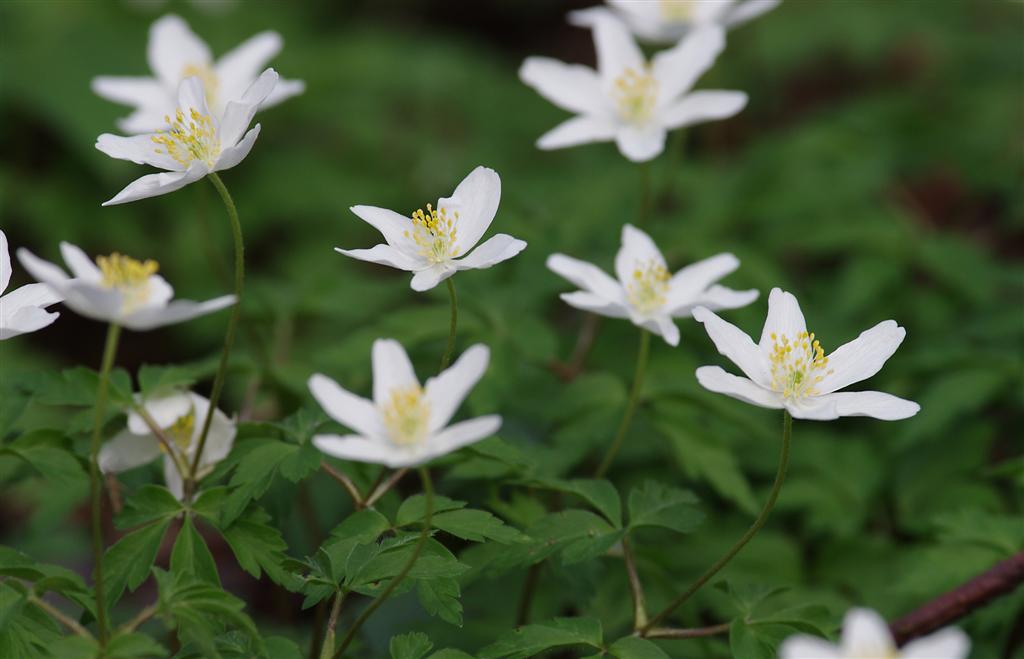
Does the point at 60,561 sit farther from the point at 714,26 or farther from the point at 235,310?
the point at 714,26

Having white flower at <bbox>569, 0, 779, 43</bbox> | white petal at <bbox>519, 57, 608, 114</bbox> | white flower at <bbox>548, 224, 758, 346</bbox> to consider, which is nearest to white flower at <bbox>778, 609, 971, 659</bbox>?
white flower at <bbox>548, 224, 758, 346</bbox>

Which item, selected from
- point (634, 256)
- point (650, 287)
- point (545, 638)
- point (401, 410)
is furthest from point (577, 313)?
point (401, 410)

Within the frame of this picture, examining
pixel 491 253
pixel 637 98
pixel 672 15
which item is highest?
pixel 672 15

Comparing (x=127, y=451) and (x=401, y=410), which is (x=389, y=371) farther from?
(x=127, y=451)

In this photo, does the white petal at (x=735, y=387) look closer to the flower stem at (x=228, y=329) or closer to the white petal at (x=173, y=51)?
the flower stem at (x=228, y=329)

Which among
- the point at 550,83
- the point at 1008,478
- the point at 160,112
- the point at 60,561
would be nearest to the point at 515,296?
the point at 550,83

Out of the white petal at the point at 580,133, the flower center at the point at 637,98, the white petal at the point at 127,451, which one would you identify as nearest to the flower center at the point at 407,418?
the white petal at the point at 127,451
